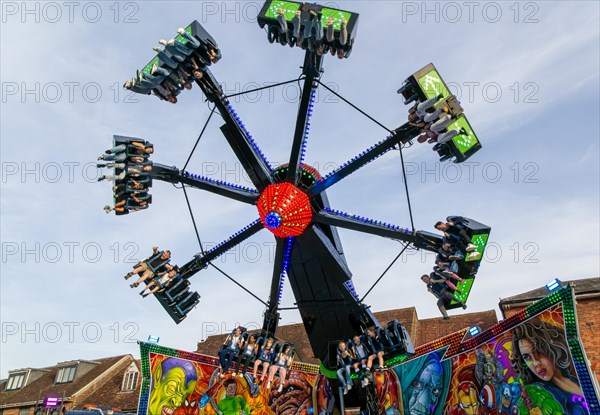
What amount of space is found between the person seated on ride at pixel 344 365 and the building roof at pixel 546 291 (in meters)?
15.0

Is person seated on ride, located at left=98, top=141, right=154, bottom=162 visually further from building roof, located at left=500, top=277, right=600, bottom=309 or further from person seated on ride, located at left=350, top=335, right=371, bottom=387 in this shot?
building roof, located at left=500, top=277, right=600, bottom=309

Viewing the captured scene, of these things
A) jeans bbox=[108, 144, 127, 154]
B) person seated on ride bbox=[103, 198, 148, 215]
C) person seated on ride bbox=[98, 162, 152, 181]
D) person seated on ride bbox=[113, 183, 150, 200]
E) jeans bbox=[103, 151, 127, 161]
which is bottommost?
person seated on ride bbox=[103, 198, 148, 215]

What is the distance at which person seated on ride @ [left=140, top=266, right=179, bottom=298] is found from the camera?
1317 cm

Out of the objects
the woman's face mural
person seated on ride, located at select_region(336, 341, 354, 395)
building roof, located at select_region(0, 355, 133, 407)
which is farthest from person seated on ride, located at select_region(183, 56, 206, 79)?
building roof, located at select_region(0, 355, 133, 407)

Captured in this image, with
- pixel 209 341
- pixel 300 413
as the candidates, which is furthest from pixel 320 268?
pixel 209 341

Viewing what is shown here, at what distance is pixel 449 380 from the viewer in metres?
12.5

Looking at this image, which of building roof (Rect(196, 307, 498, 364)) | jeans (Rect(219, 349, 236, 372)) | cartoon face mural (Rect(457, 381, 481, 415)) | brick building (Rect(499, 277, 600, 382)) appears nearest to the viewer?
cartoon face mural (Rect(457, 381, 481, 415))

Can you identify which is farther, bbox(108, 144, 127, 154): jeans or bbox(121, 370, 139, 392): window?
→ bbox(121, 370, 139, 392): window

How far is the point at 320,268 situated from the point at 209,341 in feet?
66.3

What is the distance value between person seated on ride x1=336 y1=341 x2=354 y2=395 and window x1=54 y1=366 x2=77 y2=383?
1143 inches

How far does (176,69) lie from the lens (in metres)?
11.8

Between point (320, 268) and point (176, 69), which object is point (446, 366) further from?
point (176, 69)

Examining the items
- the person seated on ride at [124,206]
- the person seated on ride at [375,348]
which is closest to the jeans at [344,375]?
the person seated on ride at [375,348]

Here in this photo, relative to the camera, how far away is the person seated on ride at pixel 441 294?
37.2ft
